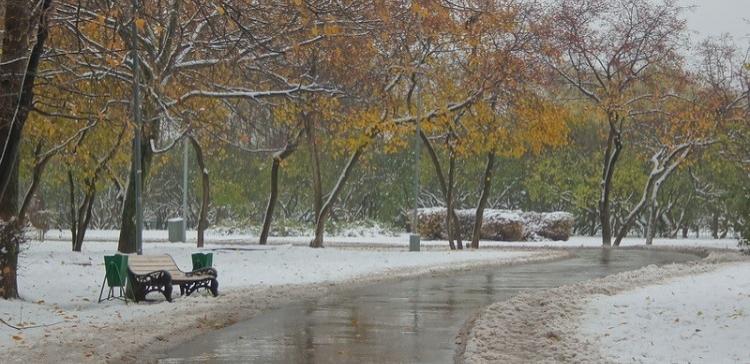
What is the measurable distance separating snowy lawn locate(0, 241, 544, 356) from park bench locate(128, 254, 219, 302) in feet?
1.09

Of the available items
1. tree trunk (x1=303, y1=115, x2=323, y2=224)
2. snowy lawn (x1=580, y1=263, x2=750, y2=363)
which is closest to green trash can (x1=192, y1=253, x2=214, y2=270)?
snowy lawn (x1=580, y1=263, x2=750, y2=363)

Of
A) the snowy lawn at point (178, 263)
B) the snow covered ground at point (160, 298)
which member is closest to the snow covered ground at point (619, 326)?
the snow covered ground at point (160, 298)

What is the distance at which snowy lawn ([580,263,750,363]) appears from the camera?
11.8 m

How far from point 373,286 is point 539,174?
44443mm

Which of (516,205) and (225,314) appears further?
(516,205)

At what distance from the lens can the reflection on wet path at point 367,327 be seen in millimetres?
11734

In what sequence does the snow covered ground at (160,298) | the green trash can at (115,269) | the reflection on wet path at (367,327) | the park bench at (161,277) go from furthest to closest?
the green trash can at (115,269), the park bench at (161,277), the snow covered ground at (160,298), the reflection on wet path at (367,327)

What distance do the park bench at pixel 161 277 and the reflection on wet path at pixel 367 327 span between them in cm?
233

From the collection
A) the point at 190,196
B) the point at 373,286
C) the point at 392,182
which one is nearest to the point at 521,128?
the point at 373,286

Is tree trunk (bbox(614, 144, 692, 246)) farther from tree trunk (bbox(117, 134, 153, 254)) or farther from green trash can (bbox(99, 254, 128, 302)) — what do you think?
green trash can (bbox(99, 254, 128, 302))

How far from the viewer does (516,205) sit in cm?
7162

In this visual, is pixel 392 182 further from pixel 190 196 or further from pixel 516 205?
pixel 190 196

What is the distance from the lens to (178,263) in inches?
1079

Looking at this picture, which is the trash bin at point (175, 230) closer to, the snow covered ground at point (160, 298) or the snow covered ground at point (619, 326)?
the snow covered ground at point (160, 298)
